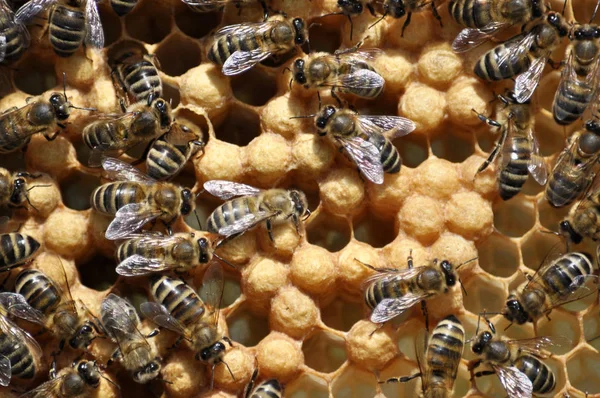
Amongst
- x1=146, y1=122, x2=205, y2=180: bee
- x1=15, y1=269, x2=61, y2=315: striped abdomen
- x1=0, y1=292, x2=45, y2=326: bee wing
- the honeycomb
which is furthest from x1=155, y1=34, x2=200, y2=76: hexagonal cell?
x1=0, y1=292, x2=45, y2=326: bee wing

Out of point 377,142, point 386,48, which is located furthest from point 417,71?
point 377,142

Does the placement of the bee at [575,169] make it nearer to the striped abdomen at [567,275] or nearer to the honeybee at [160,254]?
the striped abdomen at [567,275]

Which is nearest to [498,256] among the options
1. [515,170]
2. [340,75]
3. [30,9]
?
[515,170]

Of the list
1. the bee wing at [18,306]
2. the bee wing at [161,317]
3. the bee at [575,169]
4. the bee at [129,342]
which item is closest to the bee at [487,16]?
the bee at [575,169]

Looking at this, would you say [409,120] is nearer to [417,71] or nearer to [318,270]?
[417,71]

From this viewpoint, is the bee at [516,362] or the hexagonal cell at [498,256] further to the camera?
the hexagonal cell at [498,256]

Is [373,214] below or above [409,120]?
below

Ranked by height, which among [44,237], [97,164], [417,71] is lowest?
[44,237]

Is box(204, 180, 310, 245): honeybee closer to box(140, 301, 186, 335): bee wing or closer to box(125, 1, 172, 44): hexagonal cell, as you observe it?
box(140, 301, 186, 335): bee wing
